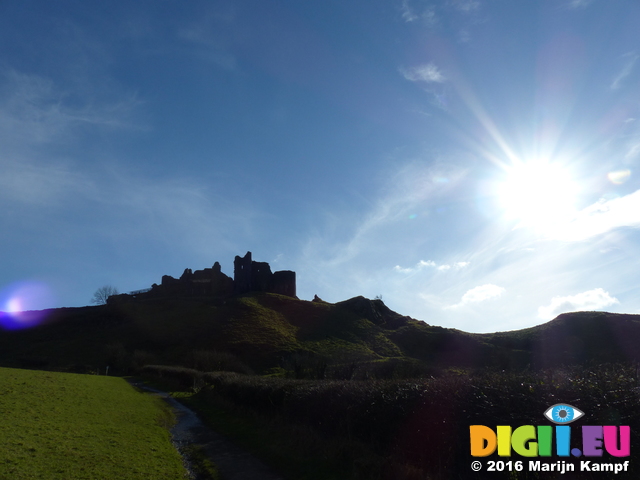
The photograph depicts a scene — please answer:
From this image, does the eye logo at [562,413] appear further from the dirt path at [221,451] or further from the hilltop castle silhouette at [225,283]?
the hilltop castle silhouette at [225,283]

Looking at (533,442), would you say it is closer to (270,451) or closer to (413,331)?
(270,451)

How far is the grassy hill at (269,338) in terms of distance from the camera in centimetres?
6031

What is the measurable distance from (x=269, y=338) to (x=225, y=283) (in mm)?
42781

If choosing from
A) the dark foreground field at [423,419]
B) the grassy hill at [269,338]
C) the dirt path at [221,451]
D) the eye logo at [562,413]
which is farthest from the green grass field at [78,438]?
the grassy hill at [269,338]

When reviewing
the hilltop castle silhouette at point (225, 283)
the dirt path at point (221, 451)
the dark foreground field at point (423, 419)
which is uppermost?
the hilltop castle silhouette at point (225, 283)

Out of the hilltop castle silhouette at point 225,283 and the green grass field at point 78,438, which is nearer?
the green grass field at point 78,438

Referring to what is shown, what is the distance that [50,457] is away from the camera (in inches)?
437

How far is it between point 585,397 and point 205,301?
9701 cm

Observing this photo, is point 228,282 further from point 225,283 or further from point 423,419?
point 423,419

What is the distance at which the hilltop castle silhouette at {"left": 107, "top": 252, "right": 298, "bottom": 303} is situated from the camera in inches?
4250

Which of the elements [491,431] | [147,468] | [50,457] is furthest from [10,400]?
[491,431]

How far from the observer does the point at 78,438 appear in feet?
45.2

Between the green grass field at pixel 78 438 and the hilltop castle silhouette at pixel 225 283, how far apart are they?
8671 cm

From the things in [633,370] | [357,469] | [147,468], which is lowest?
[147,468]
